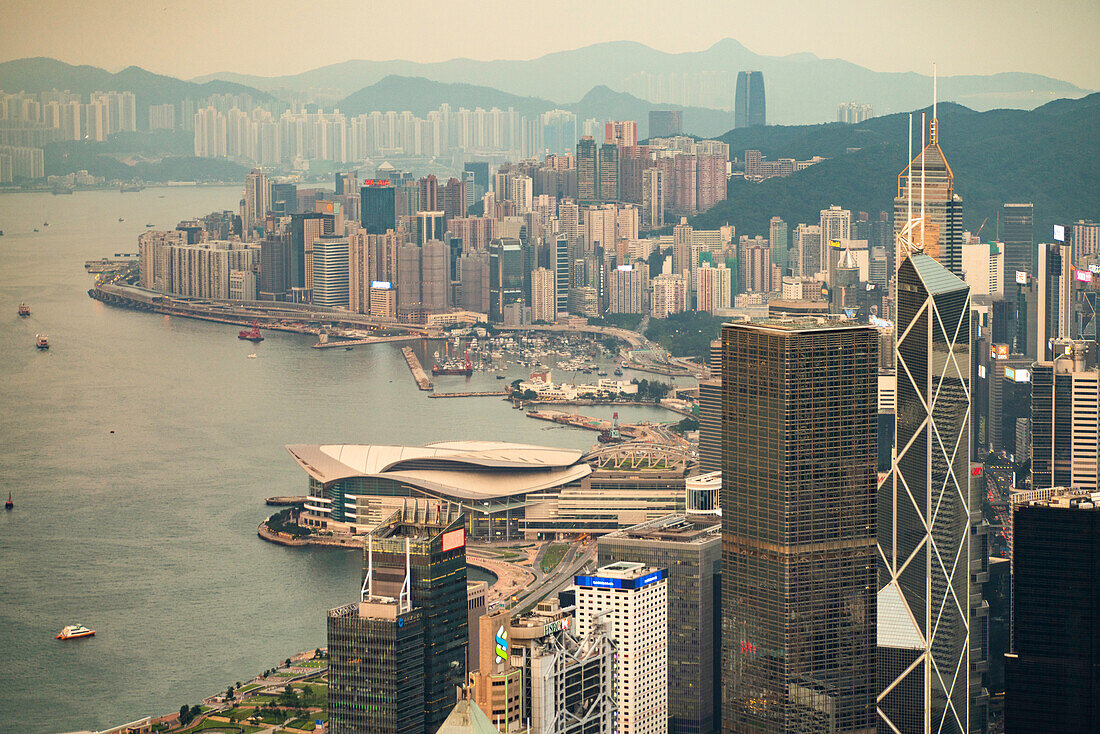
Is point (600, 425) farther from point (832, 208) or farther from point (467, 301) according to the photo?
point (832, 208)

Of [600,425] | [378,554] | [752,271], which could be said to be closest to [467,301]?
[752,271]

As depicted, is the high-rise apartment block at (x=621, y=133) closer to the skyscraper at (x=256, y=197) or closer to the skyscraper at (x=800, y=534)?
the skyscraper at (x=256, y=197)

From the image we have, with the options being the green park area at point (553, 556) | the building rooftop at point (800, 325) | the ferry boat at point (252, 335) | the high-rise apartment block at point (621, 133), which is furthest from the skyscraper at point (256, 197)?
the building rooftop at point (800, 325)

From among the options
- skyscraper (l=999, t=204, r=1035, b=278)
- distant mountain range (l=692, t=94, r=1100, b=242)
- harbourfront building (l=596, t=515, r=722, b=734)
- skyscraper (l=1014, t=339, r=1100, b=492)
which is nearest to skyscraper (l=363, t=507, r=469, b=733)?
harbourfront building (l=596, t=515, r=722, b=734)

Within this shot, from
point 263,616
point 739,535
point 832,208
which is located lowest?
point 263,616

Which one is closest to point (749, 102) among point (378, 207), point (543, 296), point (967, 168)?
point (378, 207)

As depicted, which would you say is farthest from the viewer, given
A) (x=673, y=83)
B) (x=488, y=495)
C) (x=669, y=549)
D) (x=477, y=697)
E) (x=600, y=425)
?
(x=673, y=83)

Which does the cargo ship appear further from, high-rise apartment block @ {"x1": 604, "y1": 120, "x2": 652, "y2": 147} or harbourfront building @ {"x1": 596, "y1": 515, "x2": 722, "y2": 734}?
harbourfront building @ {"x1": 596, "y1": 515, "x2": 722, "y2": 734}

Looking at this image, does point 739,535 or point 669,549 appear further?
point 669,549
